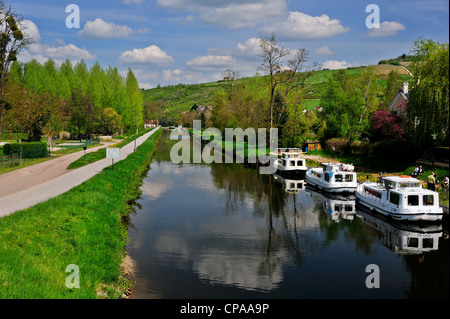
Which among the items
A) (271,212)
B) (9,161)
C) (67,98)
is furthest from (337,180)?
(67,98)

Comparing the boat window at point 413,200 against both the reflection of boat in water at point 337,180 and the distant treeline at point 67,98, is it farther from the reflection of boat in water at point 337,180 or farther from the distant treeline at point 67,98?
the distant treeline at point 67,98

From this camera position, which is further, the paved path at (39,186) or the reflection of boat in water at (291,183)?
the reflection of boat in water at (291,183)

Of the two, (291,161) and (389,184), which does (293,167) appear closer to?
(291,161)

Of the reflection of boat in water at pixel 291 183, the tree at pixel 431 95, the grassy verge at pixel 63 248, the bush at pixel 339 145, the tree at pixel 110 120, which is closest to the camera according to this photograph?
the grassy verge at pixel 63 248

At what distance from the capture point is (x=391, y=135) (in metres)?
40.5

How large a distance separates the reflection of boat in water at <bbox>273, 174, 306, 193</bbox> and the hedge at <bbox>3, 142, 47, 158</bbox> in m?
29.0

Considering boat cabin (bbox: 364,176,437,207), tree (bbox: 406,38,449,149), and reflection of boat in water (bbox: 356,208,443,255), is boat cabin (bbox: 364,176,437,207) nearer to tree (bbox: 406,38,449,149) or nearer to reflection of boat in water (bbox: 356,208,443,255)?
reflection of boat in water (bbox: 356,208,443,255)

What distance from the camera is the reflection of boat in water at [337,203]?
2595 centimetres

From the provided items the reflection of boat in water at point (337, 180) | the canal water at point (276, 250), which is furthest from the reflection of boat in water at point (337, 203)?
the reflection of boat in water at point (337, 180)

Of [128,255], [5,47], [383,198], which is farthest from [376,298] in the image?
[5,47]

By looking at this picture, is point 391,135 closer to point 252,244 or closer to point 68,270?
point 252,244

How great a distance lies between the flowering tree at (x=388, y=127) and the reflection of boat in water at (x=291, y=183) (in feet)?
35.5

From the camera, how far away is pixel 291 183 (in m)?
38.9

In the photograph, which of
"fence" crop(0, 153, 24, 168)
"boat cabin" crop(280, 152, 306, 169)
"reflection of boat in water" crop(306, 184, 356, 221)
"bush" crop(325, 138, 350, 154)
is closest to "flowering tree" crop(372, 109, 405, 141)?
"bush" crop(325, 138, 350, 154)
